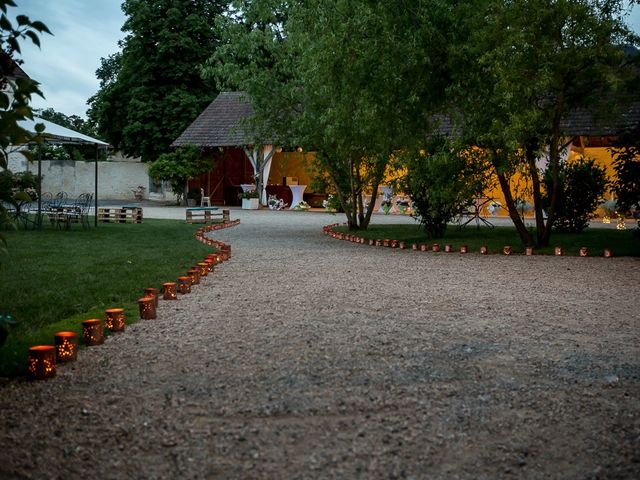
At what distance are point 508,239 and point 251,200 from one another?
634 inches

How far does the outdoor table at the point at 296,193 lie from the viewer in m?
27.3

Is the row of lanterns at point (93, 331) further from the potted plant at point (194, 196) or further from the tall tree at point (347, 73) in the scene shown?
the potted plant at point (194, 196)

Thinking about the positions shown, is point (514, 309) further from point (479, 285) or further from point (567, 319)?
point (479, 285)

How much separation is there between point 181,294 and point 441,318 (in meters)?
2.64

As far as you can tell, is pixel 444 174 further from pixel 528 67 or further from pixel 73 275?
pixel 73 275

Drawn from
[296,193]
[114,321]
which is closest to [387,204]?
[296,193]

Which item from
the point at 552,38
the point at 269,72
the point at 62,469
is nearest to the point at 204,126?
the point at 269,72

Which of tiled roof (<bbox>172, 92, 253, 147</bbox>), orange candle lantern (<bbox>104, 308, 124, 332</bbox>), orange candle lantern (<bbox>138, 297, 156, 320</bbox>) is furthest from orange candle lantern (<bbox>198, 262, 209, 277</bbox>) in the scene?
tiled roof (<bbox>172, 92, 253, 147</bbox>)

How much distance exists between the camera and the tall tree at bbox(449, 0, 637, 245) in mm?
9391

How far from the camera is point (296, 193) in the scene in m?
27.5

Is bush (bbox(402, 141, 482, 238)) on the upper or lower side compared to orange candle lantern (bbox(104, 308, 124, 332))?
upper

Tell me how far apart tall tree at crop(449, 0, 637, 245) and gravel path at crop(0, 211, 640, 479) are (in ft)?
13.4

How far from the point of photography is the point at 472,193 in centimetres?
1076

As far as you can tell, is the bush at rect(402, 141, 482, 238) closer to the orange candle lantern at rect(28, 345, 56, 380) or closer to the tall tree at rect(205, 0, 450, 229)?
the tall tree at rect(205, 0, 450, 229)
